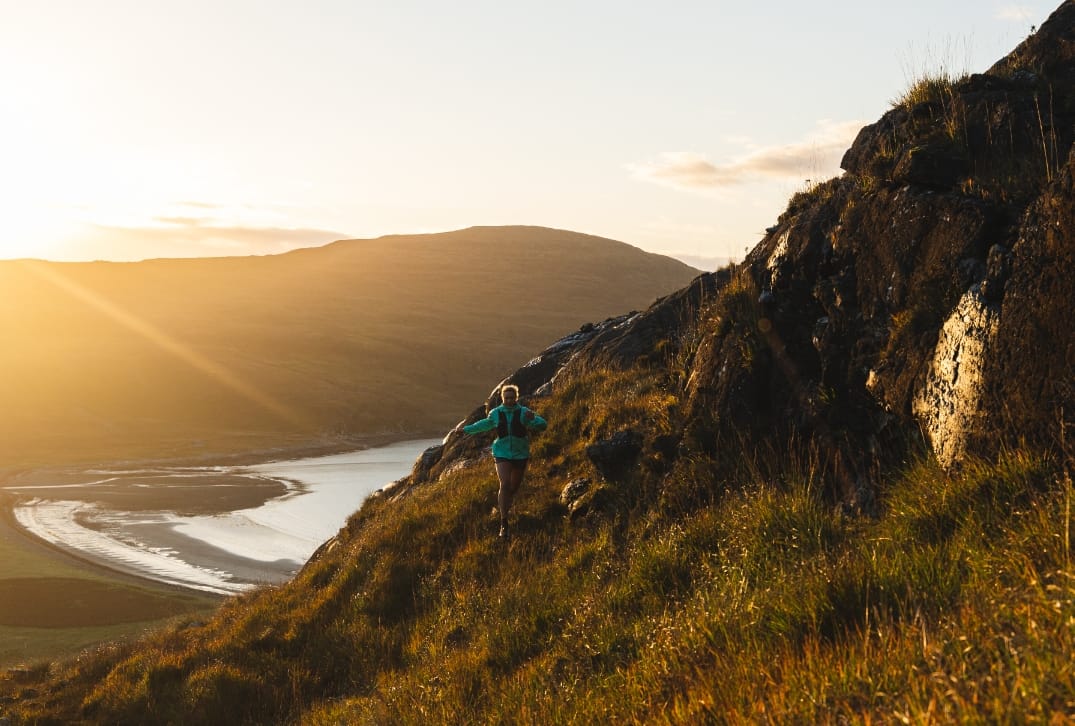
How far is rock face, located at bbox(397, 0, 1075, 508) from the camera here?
21.1 feet

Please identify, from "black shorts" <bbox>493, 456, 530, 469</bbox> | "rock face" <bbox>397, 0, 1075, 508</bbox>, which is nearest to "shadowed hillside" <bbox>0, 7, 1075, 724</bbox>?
"rock face" <bbox>397, 0, 1075, 508</bbox>

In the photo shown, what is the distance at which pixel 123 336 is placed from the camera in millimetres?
164250

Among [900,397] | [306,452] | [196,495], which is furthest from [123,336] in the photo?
[900,397]

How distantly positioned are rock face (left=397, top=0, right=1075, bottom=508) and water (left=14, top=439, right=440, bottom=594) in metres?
35.1

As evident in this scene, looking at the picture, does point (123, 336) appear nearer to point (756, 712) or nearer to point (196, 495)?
point (196, 495)

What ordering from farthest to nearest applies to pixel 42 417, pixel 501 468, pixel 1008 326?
pixel 42 417
pixel 501 468
pixel 1008 326

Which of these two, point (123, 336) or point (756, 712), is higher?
point (123, 336)

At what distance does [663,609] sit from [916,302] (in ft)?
13.5

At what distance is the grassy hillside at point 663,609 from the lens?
3.48 m

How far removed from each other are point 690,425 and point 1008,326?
15.1 feet

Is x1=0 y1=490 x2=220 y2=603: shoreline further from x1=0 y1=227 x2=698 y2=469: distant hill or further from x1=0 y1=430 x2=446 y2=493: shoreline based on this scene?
x1=0 y1=227 x2=698 y2=469: distant hill

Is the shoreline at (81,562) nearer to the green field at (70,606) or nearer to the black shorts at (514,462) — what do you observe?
the green field at (70,606)

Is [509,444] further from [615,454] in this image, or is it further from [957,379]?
[957,379]

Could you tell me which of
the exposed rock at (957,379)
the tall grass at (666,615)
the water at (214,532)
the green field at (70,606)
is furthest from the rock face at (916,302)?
the water at (214,532)
